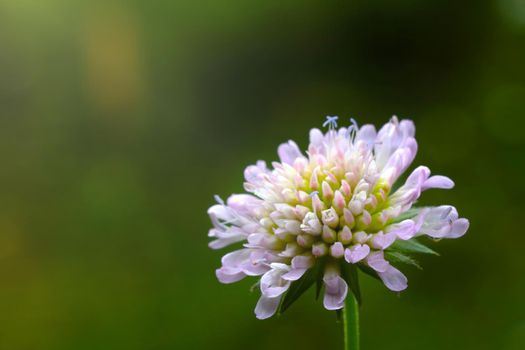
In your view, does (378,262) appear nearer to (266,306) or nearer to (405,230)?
(405,230)

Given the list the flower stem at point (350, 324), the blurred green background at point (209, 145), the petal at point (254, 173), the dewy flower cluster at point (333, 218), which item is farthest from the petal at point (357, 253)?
the blurred green background at point (209, 145)

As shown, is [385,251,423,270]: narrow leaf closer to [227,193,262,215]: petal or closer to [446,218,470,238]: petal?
[446,218,470,238]: petal

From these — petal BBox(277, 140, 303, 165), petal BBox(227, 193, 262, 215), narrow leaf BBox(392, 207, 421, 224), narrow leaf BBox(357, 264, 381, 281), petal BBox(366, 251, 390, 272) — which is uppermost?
petal BBox(277, 140, 303, 165)

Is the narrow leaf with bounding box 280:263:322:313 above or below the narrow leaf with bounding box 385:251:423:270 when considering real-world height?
below

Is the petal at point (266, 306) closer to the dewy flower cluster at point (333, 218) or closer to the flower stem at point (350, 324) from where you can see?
the dewy flower cluster at point (333, 218)

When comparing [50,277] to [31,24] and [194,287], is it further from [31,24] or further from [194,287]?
[31,24]

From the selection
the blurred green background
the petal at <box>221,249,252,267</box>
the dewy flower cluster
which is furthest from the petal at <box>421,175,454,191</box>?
the blurred green background

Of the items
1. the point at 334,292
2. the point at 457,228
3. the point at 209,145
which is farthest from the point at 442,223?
the point at 209,145
